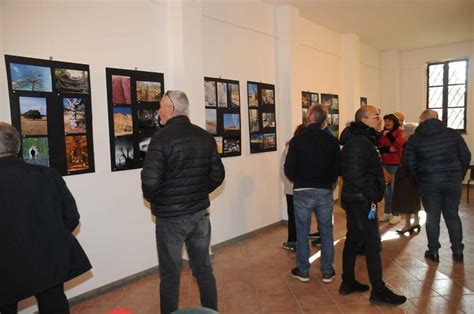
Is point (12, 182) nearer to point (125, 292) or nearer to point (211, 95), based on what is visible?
point (125, 292)

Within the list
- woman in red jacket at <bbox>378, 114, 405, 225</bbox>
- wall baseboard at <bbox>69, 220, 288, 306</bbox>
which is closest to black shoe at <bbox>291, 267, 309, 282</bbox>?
wall baseboard at <bbox>69, 220, 288, 306</bbox>

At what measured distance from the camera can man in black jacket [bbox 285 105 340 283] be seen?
11.3 ft

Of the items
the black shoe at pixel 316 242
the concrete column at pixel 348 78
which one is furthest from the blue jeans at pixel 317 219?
the concrete column at pixel 348 78

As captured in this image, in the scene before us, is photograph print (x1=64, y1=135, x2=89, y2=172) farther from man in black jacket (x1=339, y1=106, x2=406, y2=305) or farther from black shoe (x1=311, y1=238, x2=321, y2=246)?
black shoe (x1=311, y1=238, x2=321, y2=246)

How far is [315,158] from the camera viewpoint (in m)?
3.42

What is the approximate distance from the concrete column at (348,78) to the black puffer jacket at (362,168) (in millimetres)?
4664

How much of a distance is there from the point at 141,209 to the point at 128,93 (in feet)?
3.79

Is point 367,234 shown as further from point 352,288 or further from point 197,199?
point 197,199

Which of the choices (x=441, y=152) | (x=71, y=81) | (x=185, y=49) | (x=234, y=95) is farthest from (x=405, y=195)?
(x=71, y=81)

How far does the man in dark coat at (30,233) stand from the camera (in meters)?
1.98

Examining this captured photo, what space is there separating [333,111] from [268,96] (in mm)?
2208

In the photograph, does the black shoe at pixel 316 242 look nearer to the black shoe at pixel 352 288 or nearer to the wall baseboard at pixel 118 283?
the wall baseboard at pixel 118 283

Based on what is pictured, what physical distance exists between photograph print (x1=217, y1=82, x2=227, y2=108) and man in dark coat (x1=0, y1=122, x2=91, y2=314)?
2.86m

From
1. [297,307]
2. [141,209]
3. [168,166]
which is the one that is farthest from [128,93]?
[297,307]
